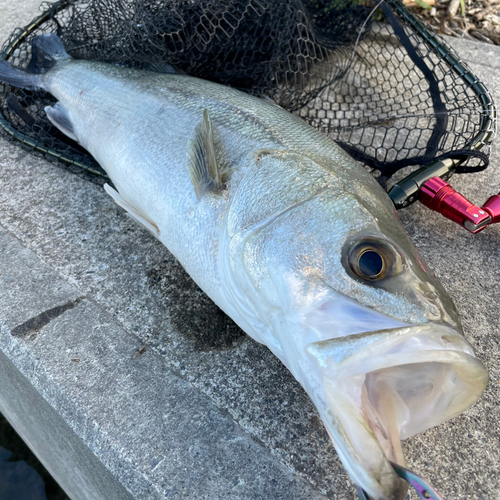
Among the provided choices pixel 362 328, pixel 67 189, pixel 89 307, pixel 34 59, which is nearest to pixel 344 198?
pixel 362 328

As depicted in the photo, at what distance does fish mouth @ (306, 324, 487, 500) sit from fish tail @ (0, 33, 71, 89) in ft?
8.52

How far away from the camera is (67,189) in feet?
8.18

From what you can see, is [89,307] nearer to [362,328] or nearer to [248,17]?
[362,328]

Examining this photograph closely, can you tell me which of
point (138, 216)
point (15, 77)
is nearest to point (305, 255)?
point (138, 216)

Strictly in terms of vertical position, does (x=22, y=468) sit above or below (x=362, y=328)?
below

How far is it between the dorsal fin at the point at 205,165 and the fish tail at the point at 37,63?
1574 millimetres

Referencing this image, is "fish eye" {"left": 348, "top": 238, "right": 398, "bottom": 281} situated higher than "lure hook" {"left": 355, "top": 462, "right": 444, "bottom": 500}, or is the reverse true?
"fish eye" {"left": 348, "top": 238, "right": 398, "bottom": 281}

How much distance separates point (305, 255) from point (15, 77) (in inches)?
98.0

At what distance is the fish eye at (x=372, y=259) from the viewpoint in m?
1.24

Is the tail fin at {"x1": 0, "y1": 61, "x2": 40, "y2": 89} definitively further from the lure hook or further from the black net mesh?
the lure hook

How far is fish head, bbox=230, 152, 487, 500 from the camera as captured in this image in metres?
1.07

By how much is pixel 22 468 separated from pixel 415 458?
2401 mm

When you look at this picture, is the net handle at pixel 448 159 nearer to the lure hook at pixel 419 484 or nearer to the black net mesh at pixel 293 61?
the black net mesh at pixel 293 61

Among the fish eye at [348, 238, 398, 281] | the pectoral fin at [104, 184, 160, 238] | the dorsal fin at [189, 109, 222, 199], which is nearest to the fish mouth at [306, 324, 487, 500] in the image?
the fish eye at [348, 238, 398, 281]
